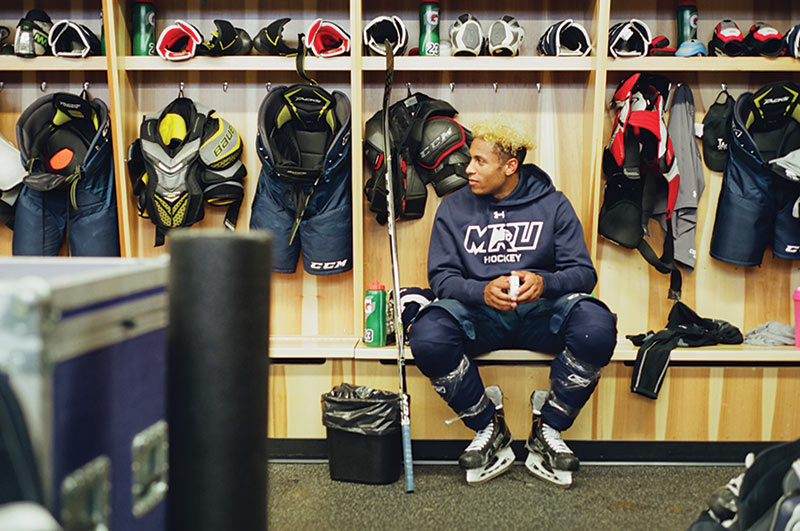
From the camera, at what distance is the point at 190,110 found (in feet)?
10.1

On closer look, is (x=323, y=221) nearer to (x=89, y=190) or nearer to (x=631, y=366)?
(x=89, y=190)

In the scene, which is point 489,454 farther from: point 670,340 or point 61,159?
point 61,159

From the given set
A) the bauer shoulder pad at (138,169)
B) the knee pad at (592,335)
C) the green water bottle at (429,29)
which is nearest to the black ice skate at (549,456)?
the knee pad at (592,335)

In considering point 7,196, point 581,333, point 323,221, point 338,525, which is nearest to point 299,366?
point 323,221

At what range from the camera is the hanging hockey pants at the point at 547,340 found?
2369mm

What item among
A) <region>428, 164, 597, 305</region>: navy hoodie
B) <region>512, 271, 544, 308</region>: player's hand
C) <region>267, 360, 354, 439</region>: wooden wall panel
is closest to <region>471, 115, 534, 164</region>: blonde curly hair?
<region>428, 164, 597, 305</region>: navy hoodie

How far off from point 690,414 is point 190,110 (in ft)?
7.86

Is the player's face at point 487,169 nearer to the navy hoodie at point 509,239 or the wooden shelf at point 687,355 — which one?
the navy hoodie at point 509,239

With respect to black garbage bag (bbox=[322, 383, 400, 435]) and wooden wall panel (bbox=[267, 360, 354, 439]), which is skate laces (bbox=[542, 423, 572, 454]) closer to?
black garbage bag (bbox=[322, 383, 400, 435])

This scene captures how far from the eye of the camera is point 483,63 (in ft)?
9.56

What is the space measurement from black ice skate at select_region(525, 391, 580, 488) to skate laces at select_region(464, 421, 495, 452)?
17 centimetres

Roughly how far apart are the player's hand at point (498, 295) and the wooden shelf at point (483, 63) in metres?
0.97

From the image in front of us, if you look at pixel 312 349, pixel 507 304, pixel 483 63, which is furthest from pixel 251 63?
pixel 507 304

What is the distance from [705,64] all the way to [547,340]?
134cm
